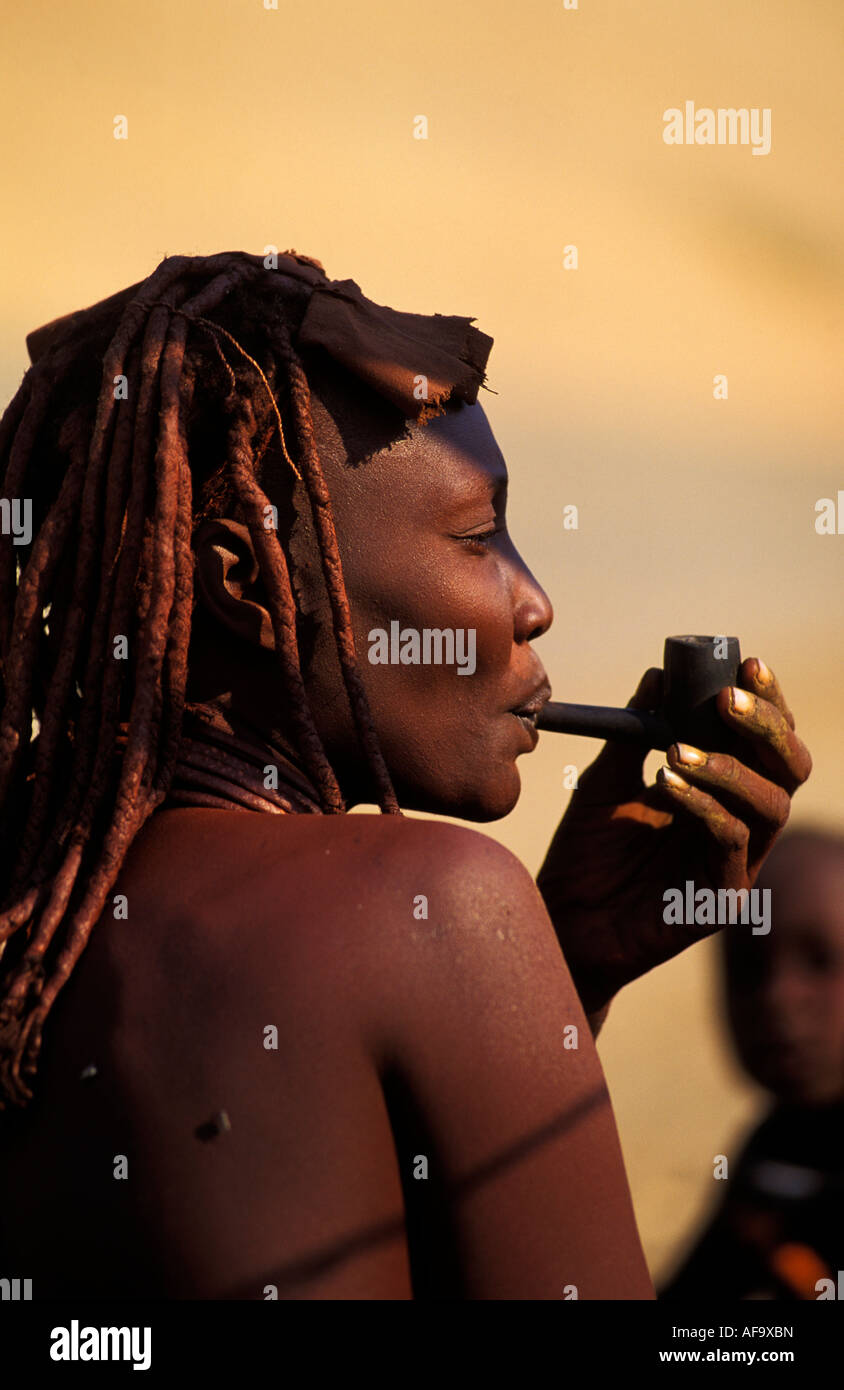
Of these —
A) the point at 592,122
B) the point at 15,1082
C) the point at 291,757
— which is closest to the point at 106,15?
the point at 592,122

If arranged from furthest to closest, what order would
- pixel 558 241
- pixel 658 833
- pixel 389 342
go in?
1. pixel 558 241
2. pixel 658 833
3. pixel 389 342

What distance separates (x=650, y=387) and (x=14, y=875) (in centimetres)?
592

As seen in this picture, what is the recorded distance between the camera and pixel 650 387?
7043 millimetres

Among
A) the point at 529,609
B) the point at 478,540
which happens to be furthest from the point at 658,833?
the point at 478,540

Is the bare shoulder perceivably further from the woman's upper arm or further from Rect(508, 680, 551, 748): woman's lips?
Rect(508, 680, 551, 748): woman's lips

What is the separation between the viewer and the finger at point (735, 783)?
80.4 inches

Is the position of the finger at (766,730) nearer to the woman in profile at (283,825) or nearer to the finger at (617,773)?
the woman in profile at (283,825)

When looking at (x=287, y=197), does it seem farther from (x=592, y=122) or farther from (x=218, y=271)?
(x=218, y=271)

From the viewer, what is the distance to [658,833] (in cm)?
243

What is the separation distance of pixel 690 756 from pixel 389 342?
2.47 feet

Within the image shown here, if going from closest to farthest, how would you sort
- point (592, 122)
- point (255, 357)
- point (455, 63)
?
1. point (255, 357)
2. point (455, 63)
3. point (592, 122)

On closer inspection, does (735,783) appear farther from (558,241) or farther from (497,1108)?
(558,241)
